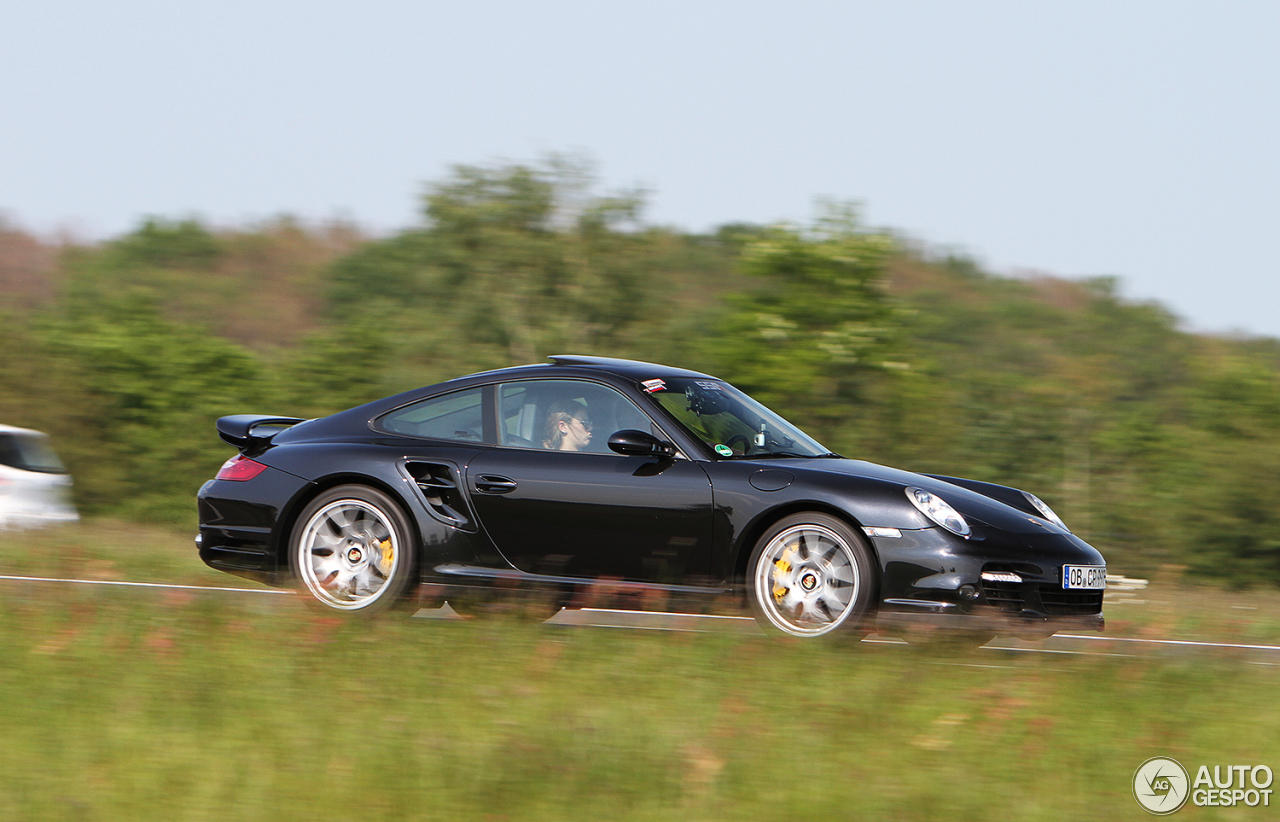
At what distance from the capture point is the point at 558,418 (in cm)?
711

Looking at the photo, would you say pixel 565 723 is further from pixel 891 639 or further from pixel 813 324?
pixel 813 324

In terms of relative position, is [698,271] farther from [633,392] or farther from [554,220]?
[633,392]

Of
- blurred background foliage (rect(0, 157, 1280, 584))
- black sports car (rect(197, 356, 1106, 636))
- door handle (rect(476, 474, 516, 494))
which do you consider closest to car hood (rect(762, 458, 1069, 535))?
black sports car (rect(197, 356, 1106, 636))

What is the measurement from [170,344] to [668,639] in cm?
2594

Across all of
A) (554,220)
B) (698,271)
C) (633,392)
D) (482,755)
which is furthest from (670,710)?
(698,271)

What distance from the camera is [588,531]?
673 cm

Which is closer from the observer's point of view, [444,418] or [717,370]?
[444,418]

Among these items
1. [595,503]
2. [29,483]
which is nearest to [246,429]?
[595,503]

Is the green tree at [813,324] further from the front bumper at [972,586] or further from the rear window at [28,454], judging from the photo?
the front bumper at [972,586]

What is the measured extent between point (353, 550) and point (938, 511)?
307 centimetres

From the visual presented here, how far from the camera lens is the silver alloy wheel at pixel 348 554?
7016 mm

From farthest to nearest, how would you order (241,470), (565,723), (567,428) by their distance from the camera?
(241,470) → (567,428) → (565,723)

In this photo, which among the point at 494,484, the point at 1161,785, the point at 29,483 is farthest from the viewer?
the point at 29,483

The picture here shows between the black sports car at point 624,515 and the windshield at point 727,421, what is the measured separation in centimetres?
2
